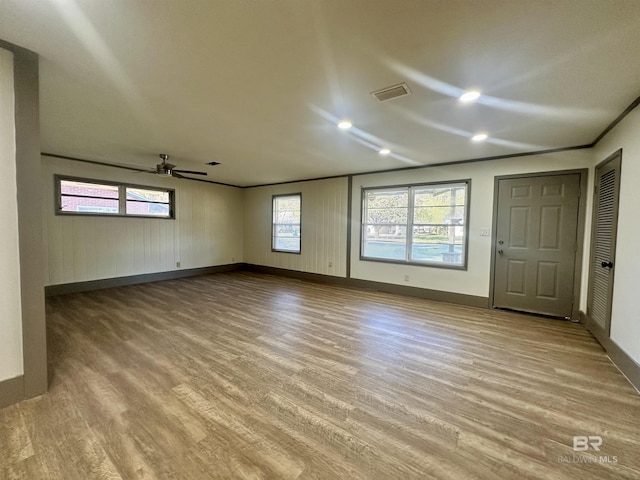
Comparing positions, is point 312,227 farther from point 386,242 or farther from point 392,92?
point 392,92

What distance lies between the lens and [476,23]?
1516 millimetres

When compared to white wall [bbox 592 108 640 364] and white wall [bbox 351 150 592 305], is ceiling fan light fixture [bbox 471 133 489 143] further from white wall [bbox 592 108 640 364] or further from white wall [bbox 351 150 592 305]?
white wall [bbox 592 108 640 364]

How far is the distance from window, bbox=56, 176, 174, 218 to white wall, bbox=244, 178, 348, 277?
228cm

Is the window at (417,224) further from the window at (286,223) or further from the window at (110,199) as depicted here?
the window at (110,199)

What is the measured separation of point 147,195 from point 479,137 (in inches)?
255

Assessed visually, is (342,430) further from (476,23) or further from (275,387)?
(476,23)

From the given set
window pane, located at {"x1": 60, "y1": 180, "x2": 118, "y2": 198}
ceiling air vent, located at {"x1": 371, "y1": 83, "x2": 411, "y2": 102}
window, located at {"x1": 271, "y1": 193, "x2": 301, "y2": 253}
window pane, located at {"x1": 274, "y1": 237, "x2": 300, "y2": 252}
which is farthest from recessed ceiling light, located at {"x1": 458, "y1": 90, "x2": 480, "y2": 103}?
window pane, located at {"x1": 60, "y1": 180, "x2": 118, "y2": 198}

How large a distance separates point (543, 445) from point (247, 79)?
3285mm

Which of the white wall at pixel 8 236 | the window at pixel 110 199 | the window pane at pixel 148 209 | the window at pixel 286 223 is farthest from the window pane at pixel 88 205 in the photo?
the white wall at pixel 8 236

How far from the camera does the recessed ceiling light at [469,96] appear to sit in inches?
89.1

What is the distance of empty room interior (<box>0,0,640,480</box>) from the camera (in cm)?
150

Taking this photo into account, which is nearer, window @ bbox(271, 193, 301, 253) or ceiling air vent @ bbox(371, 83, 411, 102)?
ceiling air vent @ bbox(371, 83, 411, 102)

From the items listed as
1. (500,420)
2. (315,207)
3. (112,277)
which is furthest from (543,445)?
(112,277)

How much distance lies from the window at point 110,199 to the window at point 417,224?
15.5 ft
